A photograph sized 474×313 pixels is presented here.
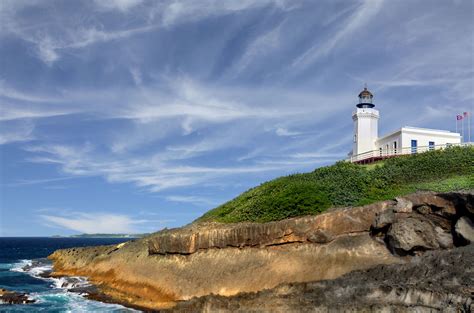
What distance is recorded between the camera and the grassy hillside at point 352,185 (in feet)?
118

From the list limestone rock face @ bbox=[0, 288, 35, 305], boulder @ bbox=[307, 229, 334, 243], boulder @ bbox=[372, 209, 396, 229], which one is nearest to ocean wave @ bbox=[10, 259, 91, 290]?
limestone rock face @ bbox=[0, 288, 35, 305]

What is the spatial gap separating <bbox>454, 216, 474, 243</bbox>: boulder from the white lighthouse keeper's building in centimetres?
2446

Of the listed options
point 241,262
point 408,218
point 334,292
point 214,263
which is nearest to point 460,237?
A: point 408,218

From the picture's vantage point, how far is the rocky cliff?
2575 centimetres

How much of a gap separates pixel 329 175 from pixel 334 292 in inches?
904

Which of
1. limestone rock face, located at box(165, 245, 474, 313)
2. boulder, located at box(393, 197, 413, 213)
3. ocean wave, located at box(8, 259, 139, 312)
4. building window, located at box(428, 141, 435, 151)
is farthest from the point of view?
building window, located at box(428, 141, 435, 151)

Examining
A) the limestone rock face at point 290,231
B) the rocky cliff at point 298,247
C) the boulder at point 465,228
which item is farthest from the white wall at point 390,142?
the boulder at point 465,228

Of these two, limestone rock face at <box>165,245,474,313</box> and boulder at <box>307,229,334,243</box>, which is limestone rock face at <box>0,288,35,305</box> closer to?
limestone rock face at <box>165,245,474,313</box>

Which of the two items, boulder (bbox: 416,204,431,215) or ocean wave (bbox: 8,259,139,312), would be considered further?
ocean wave (bbox: 8,259,139,312)

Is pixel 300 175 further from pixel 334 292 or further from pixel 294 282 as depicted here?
pixel 334 292

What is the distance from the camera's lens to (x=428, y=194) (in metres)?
28.1

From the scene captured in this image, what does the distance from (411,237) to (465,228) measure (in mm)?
2743

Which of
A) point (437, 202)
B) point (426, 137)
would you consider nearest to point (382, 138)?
point (426, 137)

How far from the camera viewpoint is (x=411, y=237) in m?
25.5
